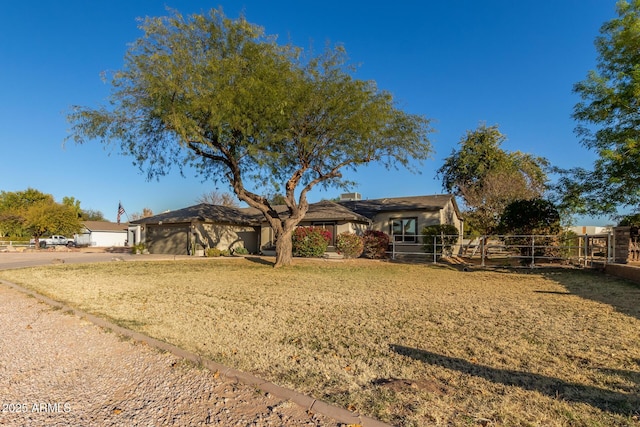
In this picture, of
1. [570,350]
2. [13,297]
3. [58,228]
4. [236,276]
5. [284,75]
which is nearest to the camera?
[570,350]

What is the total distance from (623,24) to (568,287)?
10176 mm

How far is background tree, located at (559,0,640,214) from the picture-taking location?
41.1ft

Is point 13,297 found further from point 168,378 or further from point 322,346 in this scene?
point 322,346

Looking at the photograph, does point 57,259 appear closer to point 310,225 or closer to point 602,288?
point 310,225

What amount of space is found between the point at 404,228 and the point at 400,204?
1892 mm

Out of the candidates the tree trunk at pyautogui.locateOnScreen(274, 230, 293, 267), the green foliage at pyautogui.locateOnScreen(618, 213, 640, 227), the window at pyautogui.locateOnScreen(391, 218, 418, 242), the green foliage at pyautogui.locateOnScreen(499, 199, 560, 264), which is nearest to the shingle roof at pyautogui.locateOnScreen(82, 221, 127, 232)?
the window at pyautogui.locateOnScreen(391, 218, 418, 242)

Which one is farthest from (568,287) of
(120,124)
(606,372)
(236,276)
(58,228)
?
(58,228)

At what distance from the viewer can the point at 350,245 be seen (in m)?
19.3

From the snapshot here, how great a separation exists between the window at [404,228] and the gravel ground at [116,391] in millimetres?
19355

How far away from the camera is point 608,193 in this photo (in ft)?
46.2

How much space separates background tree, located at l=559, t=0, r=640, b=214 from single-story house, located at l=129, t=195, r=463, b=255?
8.20 m

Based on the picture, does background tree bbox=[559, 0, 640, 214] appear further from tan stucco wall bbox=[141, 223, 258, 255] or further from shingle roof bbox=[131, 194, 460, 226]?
tan stucco wall bbox=[141, 223, 258, 255]

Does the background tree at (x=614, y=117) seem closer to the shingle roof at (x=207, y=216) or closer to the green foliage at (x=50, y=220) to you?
the shingle roof at (x=207, y=216)

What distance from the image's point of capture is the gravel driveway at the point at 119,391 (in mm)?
2844
